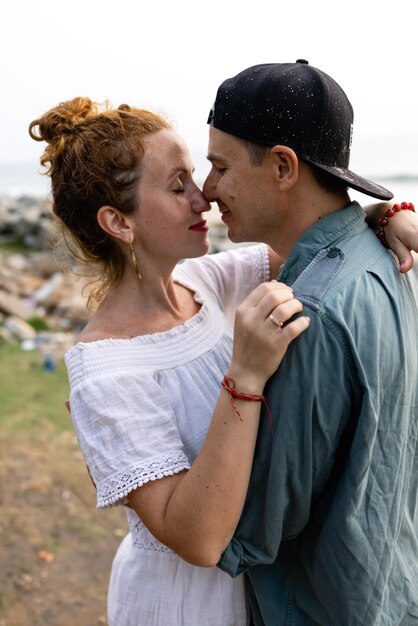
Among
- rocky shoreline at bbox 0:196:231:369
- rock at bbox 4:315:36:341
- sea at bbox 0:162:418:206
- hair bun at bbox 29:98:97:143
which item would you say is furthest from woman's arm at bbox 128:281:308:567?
rock at bbox 4:315:36:341

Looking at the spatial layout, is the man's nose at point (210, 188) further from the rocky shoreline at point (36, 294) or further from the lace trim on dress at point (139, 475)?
the rocky shoreline at point (36, 294)

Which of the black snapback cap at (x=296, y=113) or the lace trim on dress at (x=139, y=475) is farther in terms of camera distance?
the lace trim on dress at (x=139, y=475)

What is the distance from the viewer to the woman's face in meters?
2.30

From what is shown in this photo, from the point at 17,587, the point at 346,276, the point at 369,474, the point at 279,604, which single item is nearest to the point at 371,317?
the point at 346,276

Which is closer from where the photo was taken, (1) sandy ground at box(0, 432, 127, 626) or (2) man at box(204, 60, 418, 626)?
(2) man at box(204, 60, 418, 626)

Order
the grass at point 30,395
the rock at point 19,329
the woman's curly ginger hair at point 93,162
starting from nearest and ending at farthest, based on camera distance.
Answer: the woman's curly ginger hair at point 93,162 < the grass at point 30,395 < the rock at point 19,329

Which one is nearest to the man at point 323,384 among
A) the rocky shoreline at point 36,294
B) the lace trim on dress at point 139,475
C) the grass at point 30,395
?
the lace trim on dress at point 139,475

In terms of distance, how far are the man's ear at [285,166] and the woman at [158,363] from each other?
300 millimetres

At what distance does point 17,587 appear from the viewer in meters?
4.06

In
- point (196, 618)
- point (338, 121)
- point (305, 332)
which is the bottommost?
point (196, 618)

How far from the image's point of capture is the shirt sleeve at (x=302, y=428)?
5.23 ft

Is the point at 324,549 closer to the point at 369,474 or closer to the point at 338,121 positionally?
the point at 369,474

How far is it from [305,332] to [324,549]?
0.54 meters

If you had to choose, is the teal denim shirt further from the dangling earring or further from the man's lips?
the dangling earring
